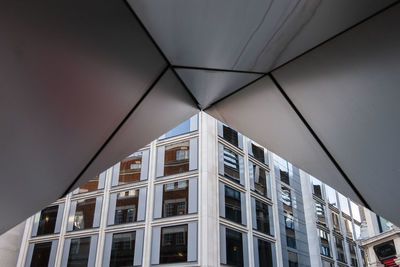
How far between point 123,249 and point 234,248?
7.79 meters

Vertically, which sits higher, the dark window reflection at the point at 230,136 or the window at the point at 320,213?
the dark window reflection at the point at 230,136

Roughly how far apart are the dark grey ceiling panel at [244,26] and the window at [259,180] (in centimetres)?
2687

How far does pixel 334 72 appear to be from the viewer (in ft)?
7.51

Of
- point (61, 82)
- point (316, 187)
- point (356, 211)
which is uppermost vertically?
point (356, 211)

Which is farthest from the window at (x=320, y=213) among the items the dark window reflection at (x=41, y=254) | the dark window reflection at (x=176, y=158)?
the dark window reflection at (x=41, y=254)

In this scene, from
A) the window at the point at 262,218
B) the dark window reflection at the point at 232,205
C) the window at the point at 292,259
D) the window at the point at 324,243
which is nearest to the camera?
the dark window reflection at the point at 232,205

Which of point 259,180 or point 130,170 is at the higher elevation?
point 130,170

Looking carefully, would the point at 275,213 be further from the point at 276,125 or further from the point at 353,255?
the point at 276,125

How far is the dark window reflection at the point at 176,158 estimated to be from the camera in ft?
86.1

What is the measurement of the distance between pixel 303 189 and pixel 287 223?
789cm

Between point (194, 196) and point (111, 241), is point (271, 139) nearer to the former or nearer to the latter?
point (194, 196)

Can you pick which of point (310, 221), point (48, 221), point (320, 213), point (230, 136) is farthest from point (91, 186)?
point (320, 213)

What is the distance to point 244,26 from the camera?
6.94ft

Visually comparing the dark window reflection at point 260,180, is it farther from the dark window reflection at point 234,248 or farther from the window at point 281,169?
the dark window reflection at point 234,248
